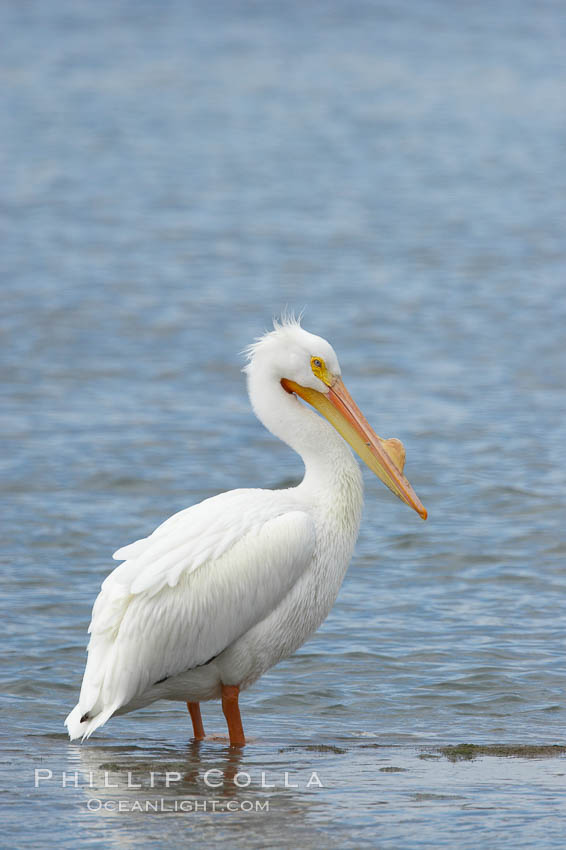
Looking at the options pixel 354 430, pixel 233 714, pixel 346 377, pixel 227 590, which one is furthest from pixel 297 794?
pixel 346 377

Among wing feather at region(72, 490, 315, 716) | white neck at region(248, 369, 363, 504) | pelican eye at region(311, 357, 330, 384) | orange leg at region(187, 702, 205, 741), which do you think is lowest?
orange leg at region(187, 702, 205, 741)

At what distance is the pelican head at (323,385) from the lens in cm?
586

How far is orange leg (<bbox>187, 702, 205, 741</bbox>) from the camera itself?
5.61 m

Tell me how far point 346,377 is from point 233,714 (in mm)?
6910

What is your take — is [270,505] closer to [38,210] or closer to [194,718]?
[194,718]

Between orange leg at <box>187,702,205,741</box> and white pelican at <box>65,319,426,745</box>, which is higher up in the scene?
white pelican at <box>65,319,426,745</box>

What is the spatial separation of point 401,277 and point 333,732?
10995mm

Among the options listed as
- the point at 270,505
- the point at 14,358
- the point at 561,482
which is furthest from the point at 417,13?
the point at 270,505

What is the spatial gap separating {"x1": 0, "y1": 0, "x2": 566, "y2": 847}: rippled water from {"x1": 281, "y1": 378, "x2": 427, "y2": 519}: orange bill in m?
0.96

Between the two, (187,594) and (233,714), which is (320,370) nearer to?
(187,594)

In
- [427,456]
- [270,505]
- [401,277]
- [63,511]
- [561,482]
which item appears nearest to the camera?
[270,505]

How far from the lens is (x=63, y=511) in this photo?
8.91m

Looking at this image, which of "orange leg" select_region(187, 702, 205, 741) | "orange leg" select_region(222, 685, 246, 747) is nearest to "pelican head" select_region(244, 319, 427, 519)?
"orange leg" select_region(222, 685, 246, 747)

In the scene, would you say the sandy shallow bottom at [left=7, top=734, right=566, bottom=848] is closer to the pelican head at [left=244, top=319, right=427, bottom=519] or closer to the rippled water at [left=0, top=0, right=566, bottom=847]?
the rippled water at [left=0, top=0, right=566, bottom=847]
